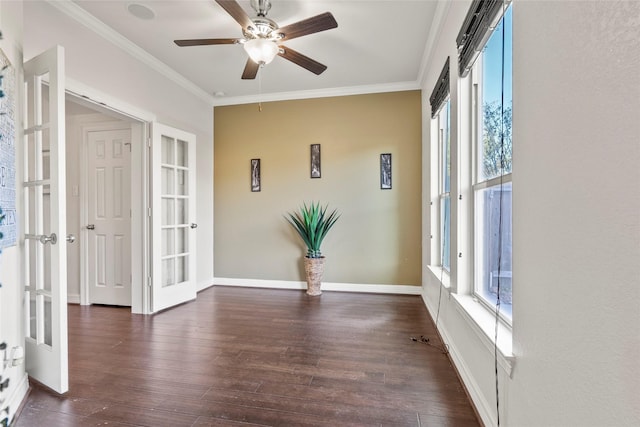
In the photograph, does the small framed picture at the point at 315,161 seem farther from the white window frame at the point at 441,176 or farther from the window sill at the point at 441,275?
the window sill at the point at 441,275

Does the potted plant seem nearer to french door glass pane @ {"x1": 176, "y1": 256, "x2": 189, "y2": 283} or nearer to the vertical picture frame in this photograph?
the vertical picture frame

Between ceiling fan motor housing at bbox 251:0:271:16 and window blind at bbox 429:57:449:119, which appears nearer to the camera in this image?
ceiling fan motor housing at bbox 251:0:271:16

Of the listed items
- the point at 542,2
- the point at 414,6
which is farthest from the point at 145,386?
the point at 414,6

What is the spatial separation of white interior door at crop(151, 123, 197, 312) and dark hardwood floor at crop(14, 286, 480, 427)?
39 centimetres

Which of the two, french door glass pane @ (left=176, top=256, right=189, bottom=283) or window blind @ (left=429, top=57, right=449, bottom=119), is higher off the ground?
window blind @ (left=429, top=57, right=449, bottom=119)

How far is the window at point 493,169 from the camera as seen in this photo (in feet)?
4.95

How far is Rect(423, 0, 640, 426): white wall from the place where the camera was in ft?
2.27

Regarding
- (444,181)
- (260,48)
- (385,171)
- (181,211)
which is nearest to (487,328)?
(444,181)

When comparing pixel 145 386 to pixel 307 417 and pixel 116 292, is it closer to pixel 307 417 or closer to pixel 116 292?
pixel 307 417

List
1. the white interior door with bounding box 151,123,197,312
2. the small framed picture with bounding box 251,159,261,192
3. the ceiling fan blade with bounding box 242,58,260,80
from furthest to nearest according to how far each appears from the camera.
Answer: the small framed picture with bounding box 251,159,261,192, the white interior door with bounding box 151,123,197,312, the ceiling fan blade with bounding box 242,58,260,80

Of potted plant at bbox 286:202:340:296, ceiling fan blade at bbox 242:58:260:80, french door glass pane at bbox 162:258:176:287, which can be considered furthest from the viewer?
potted plant at bbox 286:202:340:296

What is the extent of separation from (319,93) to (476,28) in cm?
276

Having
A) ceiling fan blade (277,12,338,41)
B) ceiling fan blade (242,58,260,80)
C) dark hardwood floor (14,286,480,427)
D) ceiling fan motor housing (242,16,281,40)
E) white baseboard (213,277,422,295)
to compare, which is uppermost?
ceiling fan motor housing (242,16,281,40)

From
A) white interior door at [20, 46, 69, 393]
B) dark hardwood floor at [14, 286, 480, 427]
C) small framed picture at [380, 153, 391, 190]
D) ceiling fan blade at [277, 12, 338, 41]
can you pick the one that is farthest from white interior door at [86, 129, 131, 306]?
small framed picture at [380, 153, 391, 190]
